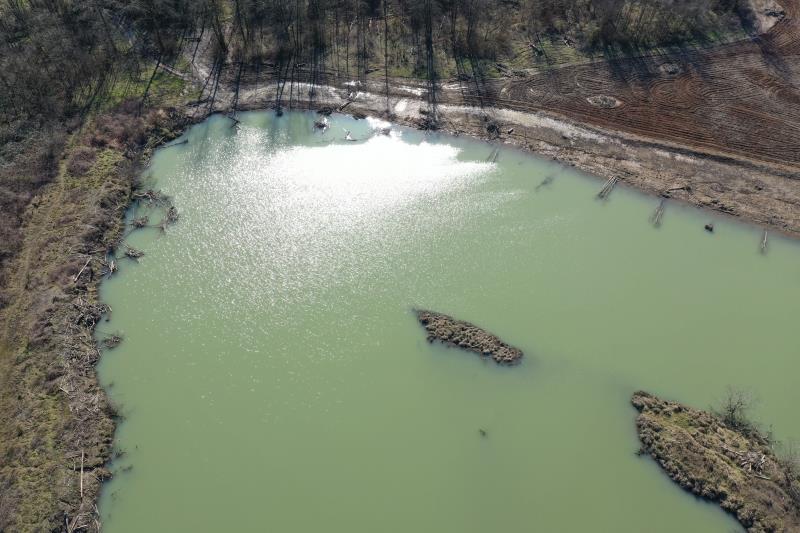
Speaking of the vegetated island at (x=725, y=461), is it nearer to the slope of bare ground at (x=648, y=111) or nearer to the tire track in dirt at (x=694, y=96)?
the slope of bare ground at (x=648, y=111)

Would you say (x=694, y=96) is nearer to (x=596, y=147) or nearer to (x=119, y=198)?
(x=596, y=147)

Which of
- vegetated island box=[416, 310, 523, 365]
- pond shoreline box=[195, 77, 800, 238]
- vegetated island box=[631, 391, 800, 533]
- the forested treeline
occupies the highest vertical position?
the forested treeline

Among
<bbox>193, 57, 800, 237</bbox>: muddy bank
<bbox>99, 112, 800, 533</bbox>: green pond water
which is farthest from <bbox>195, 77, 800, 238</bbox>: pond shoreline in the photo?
<bbox>99, 112, 800, 533</bbox>: green pond water

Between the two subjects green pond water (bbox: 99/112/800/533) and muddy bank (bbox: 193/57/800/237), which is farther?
muddy bank (bbox: 193/57/800/237)

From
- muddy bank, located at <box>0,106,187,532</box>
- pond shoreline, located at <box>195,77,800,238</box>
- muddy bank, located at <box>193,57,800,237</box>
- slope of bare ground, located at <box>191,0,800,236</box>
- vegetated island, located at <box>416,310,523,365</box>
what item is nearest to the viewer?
muddy bank, located at <box>0,106,187,532</box>

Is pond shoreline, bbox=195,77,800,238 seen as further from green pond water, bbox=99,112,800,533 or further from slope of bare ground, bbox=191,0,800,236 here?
green pond water, bbox=99,112,800,533

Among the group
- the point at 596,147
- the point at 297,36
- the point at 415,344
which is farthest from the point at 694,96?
the point at 297,36

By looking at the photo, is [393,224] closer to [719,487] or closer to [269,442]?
[269,442]
